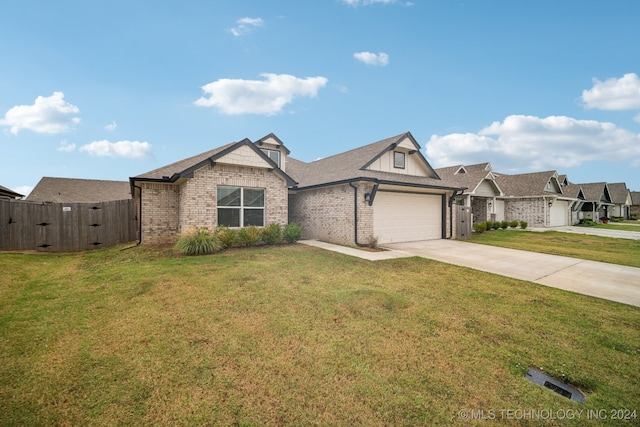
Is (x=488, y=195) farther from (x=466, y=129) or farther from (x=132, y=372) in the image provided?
(x=132, y=372)

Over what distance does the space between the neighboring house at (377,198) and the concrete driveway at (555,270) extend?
8.14 ft

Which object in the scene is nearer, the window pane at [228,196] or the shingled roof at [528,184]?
the window pane at [228,196]

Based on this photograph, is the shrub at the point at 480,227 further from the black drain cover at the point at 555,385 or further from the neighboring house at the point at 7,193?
the neighboring house at the point at 7,193

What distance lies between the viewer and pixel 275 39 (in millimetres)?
12438

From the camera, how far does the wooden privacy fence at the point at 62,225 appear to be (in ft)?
35.0

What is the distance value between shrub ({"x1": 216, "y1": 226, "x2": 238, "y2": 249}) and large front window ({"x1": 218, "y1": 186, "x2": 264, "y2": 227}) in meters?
0.98

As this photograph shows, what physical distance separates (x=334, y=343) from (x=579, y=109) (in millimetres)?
21552

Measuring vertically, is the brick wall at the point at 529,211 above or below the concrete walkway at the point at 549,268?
above

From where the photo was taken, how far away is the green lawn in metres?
2.49

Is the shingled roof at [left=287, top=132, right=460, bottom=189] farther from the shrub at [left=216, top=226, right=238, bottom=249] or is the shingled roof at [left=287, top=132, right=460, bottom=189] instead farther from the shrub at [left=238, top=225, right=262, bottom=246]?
the shrub at [left=216, top=226, right=238, bottom=249]

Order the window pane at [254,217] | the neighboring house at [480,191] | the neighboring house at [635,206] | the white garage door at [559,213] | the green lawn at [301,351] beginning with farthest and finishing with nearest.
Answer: the neighboring house at [635,206] → the white garage door at [559,213] → the neighboring house at [480,191] → the window pane at [254,217] → the green lawn at [301,351]

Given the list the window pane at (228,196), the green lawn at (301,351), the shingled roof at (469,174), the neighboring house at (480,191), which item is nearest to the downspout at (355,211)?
the window pane at (228,196)

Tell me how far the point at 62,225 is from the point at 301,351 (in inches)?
529

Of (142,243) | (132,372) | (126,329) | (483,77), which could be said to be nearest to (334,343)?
(132,372)
